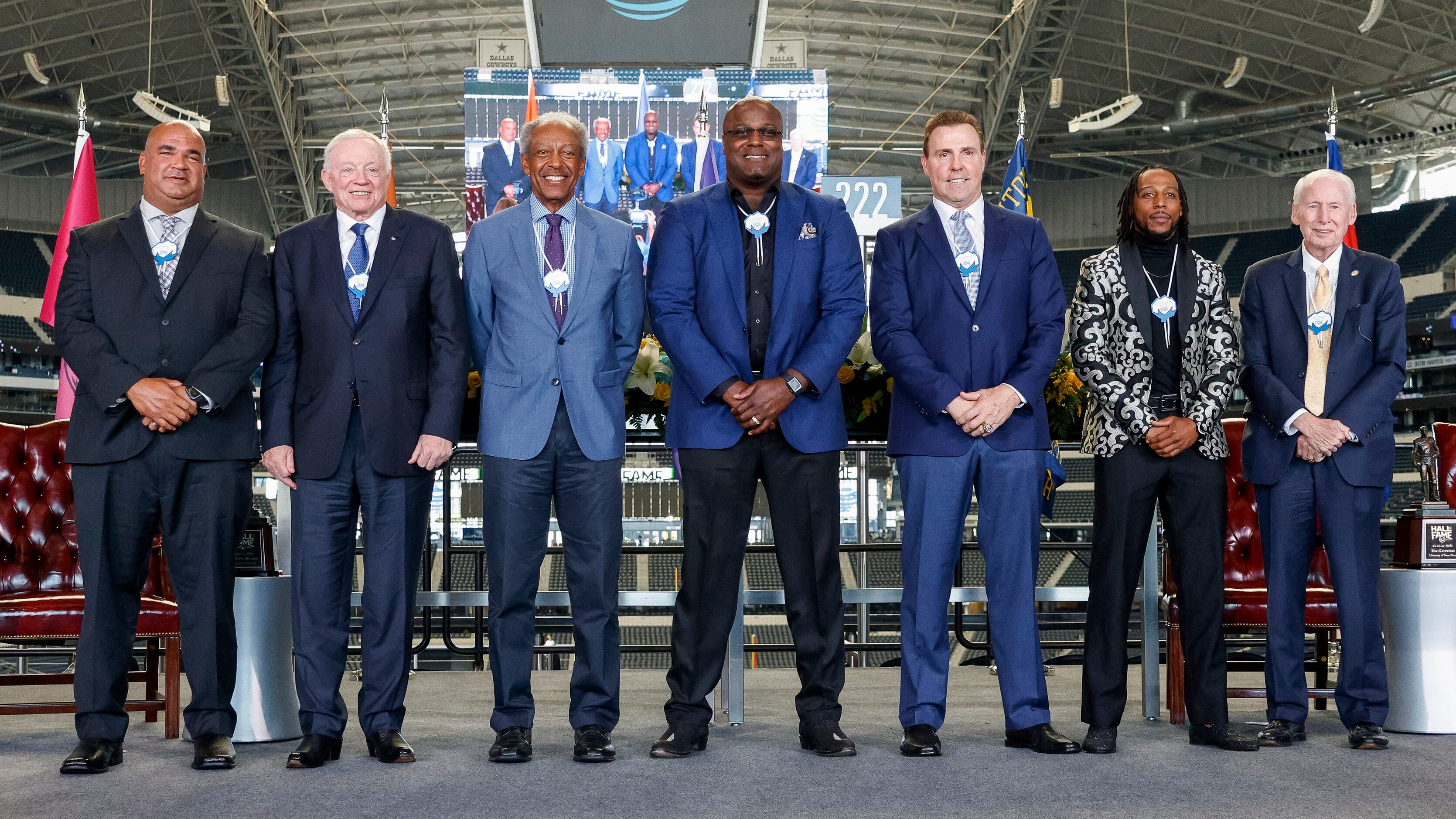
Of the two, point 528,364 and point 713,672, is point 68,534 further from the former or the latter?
point 713,672

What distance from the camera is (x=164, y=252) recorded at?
3.19 m

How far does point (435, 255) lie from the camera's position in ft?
10.6

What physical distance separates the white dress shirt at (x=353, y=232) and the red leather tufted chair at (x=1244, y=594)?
96.1 inches

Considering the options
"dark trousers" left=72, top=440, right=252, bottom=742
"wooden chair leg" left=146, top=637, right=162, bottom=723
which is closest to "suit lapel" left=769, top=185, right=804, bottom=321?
"dark trousers" left=72, top=440, right=252, bottom=742

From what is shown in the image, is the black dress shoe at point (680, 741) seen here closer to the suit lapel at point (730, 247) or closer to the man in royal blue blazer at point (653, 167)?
the suit lapel at point (730, 247)

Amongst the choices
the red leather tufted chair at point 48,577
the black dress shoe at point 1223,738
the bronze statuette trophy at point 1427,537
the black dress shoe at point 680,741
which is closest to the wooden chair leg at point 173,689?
the red leather tufted chair at point 48,577

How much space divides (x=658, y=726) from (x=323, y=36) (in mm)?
15808

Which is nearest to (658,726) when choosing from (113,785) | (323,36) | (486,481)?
(486,481)

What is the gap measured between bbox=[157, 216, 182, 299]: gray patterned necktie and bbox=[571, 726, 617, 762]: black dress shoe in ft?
5.15

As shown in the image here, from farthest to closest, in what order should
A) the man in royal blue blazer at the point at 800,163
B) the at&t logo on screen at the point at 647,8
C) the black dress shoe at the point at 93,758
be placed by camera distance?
the man in royal blue blazer at the point at 800,163 → the at&t logo on screen at the point at 647,8 → the black dress shoe at the point at 93,758

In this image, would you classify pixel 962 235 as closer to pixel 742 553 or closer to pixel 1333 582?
pixel 742 553

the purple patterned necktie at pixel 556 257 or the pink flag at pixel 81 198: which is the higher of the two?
the pink flag at pixel 81 198

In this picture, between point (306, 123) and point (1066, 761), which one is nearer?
point (1066, 761)

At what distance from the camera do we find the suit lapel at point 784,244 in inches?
128
